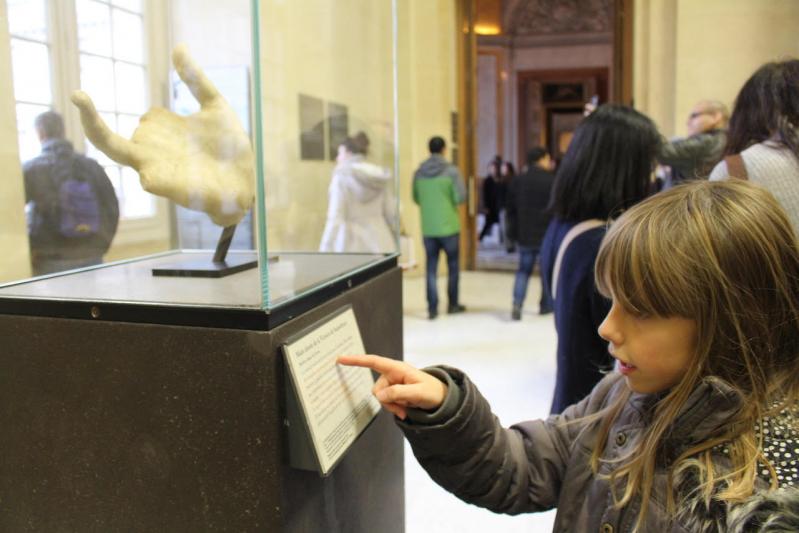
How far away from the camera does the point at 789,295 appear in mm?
1118

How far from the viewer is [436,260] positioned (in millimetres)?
7230

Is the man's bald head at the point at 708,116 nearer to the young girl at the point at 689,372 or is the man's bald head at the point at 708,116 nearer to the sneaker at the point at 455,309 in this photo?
the sneaker at the point at 455,309

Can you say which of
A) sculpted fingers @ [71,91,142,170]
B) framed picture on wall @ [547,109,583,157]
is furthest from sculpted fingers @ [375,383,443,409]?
framed picture on wall @ [547,109,583,157]

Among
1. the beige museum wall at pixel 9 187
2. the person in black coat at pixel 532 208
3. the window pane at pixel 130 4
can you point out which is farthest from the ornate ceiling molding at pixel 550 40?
the beige museum wall at pixel 9 187

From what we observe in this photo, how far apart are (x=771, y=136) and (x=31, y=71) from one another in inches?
82.1

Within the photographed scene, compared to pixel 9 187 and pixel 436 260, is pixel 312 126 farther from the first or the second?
pixel 436 260

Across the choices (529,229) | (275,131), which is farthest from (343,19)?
(529,229)

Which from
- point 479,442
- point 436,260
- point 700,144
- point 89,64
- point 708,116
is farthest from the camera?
point 436,260

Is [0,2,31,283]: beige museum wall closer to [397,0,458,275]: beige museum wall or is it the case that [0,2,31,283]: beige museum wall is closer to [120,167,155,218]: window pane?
[120,167,155,218]: window pane

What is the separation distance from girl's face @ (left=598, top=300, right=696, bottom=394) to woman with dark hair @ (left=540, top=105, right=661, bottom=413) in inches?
37.1

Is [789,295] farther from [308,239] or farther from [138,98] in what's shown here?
[138,98]

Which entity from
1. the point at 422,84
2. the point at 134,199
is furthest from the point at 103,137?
the point at 422,84

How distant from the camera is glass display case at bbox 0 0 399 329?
1.27m

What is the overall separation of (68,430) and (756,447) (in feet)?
3.65
